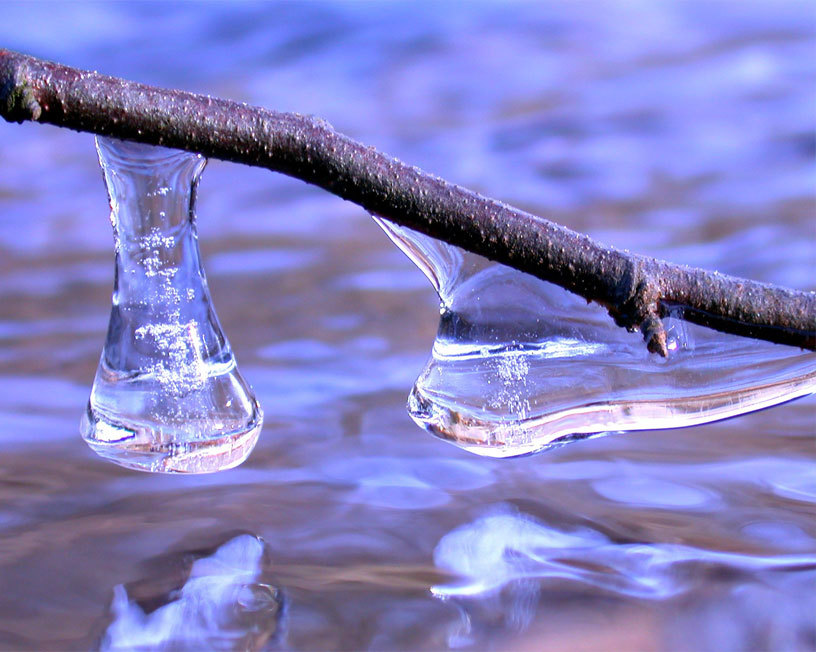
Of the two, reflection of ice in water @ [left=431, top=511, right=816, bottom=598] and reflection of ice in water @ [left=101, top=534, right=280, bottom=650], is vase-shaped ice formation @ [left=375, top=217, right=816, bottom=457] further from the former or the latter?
reflection of ice in water @ [left=101, top=534, right=280, bottom=650]

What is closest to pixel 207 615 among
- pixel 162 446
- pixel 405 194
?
pixel 162 446

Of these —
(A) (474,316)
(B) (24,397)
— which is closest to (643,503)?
(A) (474,316)

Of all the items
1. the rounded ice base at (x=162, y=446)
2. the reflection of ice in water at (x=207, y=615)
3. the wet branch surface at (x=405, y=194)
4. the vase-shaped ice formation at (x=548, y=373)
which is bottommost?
the reflection of ice in water at (x=207, y=615)

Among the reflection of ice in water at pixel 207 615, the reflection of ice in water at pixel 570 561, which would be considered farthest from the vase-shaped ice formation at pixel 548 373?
the reflection of ice in water at pixel 207 615

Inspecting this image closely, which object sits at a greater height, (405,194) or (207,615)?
(405,194)

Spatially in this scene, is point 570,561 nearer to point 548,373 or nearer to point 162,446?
point 548,373

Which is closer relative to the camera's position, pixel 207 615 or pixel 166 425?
pixel 207 615

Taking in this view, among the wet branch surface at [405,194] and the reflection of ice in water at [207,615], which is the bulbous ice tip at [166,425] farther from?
the wet branch surface at [405,194]

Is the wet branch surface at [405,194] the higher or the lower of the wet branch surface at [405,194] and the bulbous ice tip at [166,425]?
the higher
